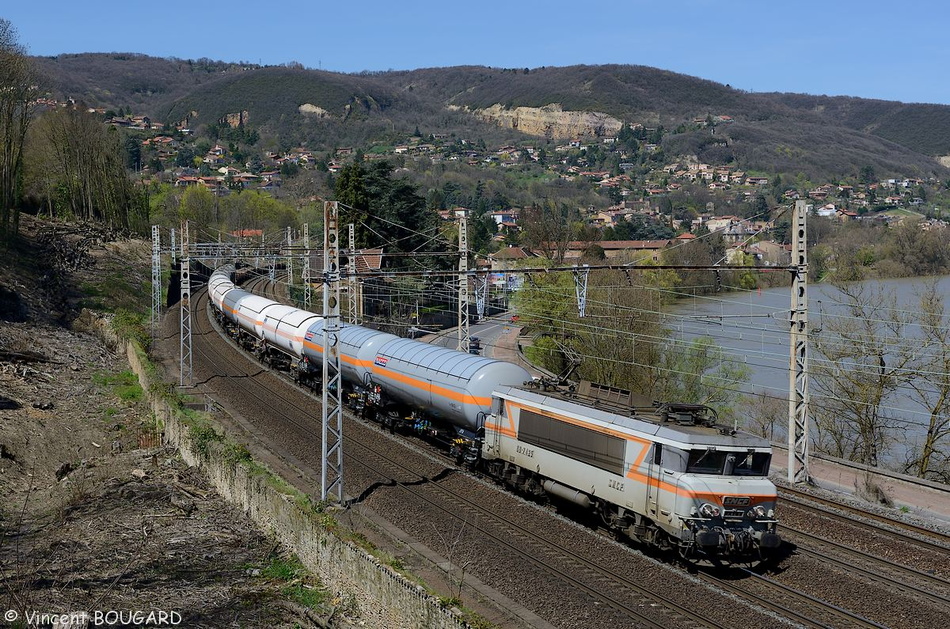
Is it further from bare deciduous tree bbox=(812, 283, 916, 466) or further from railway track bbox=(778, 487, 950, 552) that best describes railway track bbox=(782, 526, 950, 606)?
bare deciduous tree bbox=(812, 283, 916, 466)

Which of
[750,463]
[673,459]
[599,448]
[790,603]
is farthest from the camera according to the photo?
[599,448]

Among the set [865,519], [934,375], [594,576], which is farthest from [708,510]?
[934,375]

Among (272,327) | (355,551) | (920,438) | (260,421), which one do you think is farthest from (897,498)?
(272,327)

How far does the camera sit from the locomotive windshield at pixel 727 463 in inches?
603

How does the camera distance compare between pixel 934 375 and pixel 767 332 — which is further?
pixel 767 332

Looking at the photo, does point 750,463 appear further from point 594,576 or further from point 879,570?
point 594,576

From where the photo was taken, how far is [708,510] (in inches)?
592

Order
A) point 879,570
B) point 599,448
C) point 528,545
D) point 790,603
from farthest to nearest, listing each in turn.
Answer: point 599,448 → point 528,545 → point 879,570 → point 790,603

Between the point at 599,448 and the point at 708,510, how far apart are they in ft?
9.11

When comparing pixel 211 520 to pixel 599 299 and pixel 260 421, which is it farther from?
pixel 599 299

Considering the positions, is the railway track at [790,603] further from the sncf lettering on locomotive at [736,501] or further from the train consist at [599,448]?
the sncf lettering on locomotive at [736,501]

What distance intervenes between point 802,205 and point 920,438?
2554 centimetres

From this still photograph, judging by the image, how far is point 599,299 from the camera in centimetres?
4088

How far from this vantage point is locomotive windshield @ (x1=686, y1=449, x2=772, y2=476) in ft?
50.3
